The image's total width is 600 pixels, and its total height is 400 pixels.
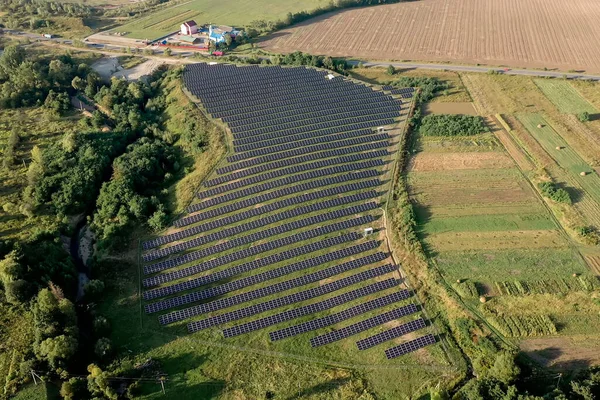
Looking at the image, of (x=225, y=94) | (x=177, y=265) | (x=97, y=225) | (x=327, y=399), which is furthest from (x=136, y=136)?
(x=327, y=399)

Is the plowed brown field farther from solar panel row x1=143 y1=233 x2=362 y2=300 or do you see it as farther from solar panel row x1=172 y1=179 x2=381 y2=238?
solar panel row x1=143 y1=233 x2=362 y2=300

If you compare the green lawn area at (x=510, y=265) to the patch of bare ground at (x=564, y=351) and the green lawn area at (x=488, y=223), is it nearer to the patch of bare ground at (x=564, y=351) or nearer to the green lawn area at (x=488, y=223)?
the green lawn area at (x=488, y=223)

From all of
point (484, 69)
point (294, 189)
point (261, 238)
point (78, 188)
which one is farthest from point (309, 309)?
point (484, 69)

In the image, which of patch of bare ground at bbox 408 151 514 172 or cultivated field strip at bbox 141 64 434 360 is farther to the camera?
patch of bare ground at bbox 408 151 514 172

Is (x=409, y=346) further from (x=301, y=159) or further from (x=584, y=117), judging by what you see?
(x=584, y=117)

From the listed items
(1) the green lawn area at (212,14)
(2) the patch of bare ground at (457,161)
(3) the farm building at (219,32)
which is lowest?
(2) the patch of bare ground at (457,161)

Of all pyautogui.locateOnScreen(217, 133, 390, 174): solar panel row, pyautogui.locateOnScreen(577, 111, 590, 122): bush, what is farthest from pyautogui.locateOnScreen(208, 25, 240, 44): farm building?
pyautogui.locateOnScreen(577, 111, 590, 122): bush

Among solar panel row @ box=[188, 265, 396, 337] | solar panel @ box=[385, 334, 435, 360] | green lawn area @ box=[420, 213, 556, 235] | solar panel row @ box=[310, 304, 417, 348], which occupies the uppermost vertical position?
green lawn area @ box=[420, 213, 556, 235]

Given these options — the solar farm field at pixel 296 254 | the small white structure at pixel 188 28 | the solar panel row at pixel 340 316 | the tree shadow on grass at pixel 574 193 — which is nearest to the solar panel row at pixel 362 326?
the solar farm field at pixel 296 254
